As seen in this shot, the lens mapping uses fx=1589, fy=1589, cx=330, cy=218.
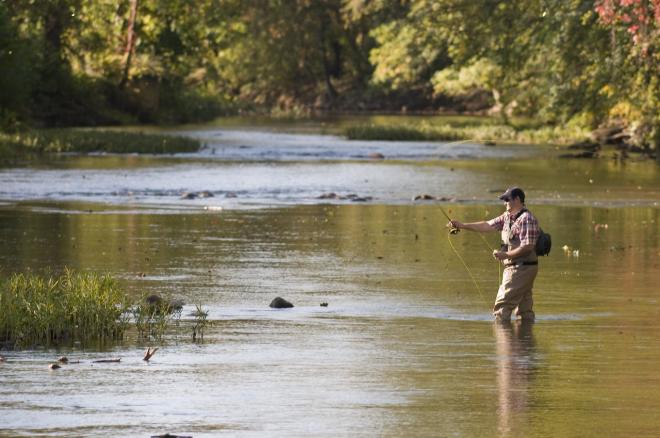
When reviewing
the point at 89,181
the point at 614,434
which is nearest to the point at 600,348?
the point at 614,434

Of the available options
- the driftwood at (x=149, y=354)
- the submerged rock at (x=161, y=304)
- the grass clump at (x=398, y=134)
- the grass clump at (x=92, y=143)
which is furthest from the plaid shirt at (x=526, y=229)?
the grass clump at (x=398, y=134)

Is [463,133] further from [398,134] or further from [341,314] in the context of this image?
[341,314]

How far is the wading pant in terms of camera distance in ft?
50.8

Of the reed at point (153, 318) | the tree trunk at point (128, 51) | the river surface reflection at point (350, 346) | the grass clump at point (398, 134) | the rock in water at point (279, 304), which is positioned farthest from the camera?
the tree trunk at point (128, 51)

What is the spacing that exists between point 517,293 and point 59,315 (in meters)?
4.45

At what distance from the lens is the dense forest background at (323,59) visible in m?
46.2

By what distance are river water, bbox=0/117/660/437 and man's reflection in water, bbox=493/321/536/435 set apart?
26 millimetres

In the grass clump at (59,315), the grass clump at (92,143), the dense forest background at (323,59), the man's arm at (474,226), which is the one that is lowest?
the grass clump at (92,143)

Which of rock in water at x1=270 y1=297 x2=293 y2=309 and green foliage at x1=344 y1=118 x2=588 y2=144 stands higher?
rock in water at x1=270 y1=297 x2=293 y2=309

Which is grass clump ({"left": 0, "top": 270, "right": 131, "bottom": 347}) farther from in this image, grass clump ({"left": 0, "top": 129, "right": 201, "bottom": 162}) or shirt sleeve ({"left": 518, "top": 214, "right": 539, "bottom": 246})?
grass clump ({"left": 0, "top": 129, "right": 201, "bottom": 162})

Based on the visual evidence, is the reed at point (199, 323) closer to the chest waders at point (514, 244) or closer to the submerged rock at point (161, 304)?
the submerged rock at point (161, 304)

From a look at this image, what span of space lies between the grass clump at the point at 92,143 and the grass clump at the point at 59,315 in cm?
3164

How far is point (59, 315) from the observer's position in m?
14.2

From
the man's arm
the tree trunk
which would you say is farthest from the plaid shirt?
the tree trunk
